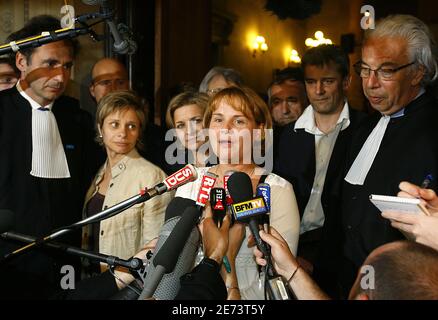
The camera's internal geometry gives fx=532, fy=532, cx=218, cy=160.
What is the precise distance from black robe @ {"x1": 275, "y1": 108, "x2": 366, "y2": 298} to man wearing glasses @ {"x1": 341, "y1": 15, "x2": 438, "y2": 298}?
10 centimetres

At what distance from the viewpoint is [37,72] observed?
7.78 ft

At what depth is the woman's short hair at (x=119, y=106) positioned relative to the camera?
256cm

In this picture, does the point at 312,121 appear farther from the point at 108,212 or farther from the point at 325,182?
the point at 108,212

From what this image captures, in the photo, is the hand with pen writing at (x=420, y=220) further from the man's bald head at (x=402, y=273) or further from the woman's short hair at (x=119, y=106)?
the woman's short hair at (x=119, y=106)

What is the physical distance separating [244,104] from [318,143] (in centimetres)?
86

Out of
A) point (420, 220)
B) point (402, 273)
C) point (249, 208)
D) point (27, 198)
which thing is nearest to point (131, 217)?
point (27, 198)

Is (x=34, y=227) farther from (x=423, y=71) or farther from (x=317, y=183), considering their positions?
(x=423, y=71)

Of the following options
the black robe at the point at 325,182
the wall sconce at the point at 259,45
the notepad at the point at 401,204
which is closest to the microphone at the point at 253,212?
the notepad at the point at 401,204

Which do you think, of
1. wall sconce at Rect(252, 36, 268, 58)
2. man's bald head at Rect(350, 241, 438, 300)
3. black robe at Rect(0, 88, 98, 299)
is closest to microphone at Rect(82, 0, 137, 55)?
black robe at Rect(0, 88, 98, 299)

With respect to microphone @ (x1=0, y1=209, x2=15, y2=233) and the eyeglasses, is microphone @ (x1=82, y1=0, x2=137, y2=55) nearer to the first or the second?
microphone @ (x1=0, y1=209, x2=15, y2=233)

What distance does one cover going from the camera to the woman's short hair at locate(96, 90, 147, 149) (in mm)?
2564

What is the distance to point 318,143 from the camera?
282 cm

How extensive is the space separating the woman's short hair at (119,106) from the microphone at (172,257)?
116 cm
